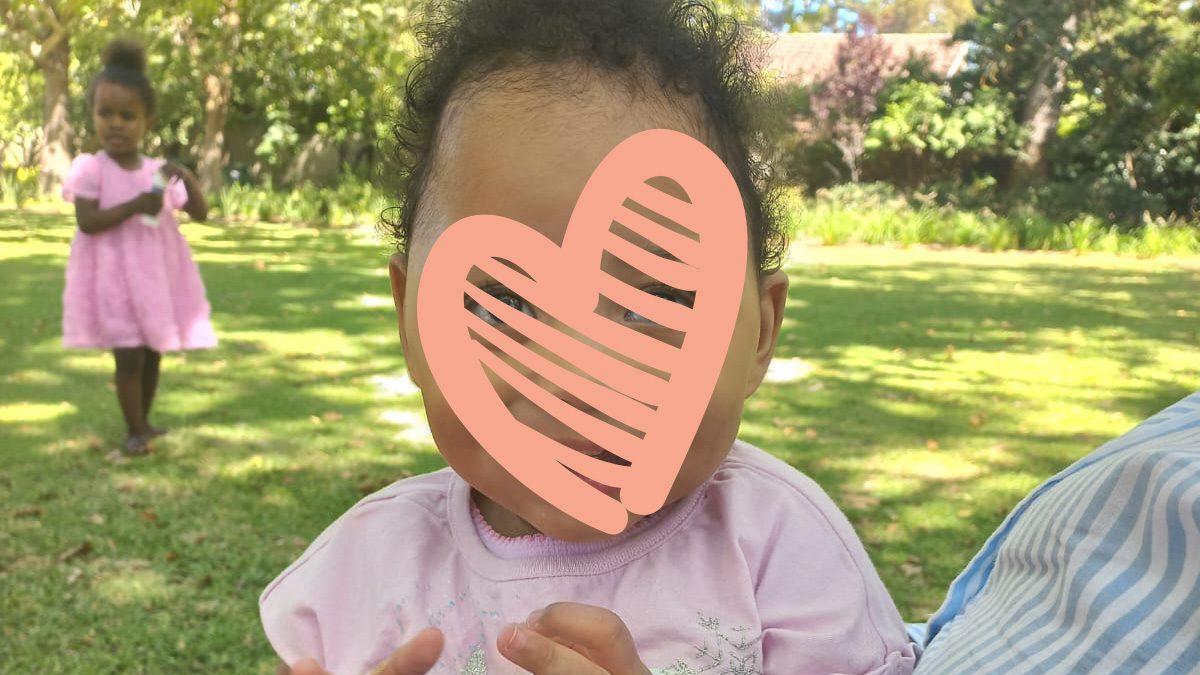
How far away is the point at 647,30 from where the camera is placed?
1.33m

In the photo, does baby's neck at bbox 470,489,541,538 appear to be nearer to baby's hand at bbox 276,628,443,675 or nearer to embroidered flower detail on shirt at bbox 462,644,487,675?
embroidered flower detail on shirt at bbox 462,644,487,675

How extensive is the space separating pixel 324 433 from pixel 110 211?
55.9 inches

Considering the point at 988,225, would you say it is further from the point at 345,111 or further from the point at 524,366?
the point at 524,366

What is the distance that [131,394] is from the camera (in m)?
5.14

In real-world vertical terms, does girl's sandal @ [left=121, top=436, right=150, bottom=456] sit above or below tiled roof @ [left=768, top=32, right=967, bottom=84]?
below

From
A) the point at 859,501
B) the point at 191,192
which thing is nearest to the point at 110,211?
the point at 191,192

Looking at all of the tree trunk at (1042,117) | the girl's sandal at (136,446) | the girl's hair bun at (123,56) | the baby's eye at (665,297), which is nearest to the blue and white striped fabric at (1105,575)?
the baby's eye at (665,297)

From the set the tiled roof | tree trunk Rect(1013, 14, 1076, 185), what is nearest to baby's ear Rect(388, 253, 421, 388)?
the tiled roof

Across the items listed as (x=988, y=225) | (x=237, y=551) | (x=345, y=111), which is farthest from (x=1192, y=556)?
(x=345, y=111)

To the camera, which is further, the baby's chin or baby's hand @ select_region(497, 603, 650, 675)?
the baby's chin

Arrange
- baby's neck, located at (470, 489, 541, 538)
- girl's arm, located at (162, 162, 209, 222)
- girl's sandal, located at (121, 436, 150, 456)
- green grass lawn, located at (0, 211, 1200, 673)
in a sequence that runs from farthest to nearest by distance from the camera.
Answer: girl's arm, located at (162, 162, 209, 222) < girl's sandal, located at (121, 436, 150, 456) < green grass lawn, located at (0, 211, 1200, 673) < baby's neck, located at (470, 489, 541, 538)

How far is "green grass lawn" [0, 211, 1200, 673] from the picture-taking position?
3580mm

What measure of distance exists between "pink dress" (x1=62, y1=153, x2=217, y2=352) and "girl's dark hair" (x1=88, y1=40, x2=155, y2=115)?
338mm

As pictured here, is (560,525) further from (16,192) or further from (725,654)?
(16,192)
